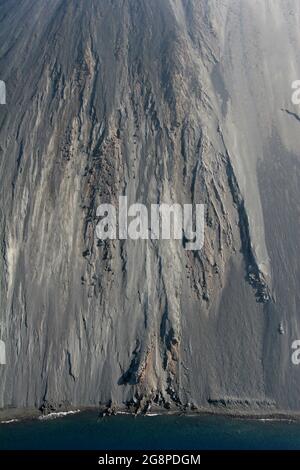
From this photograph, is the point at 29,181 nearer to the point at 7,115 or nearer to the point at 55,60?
the point at 7,115

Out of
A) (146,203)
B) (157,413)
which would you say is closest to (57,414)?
(157,413)

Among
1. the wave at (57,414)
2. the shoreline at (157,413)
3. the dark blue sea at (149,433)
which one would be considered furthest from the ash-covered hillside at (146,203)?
the dark blue sea at (149,433)

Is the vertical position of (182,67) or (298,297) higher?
(182,67)

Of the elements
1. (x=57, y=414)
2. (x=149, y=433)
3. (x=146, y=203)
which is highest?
Answer: (x=146, y=203)

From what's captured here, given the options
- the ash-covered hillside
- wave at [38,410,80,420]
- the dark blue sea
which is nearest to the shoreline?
wave at [38,410,80,420]

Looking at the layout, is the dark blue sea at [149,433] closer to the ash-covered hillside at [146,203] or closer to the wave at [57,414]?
the wave at [57,414]

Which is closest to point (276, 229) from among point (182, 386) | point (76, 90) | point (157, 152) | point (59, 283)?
point (157, 152)

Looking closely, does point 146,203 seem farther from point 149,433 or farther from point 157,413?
point 149,433
